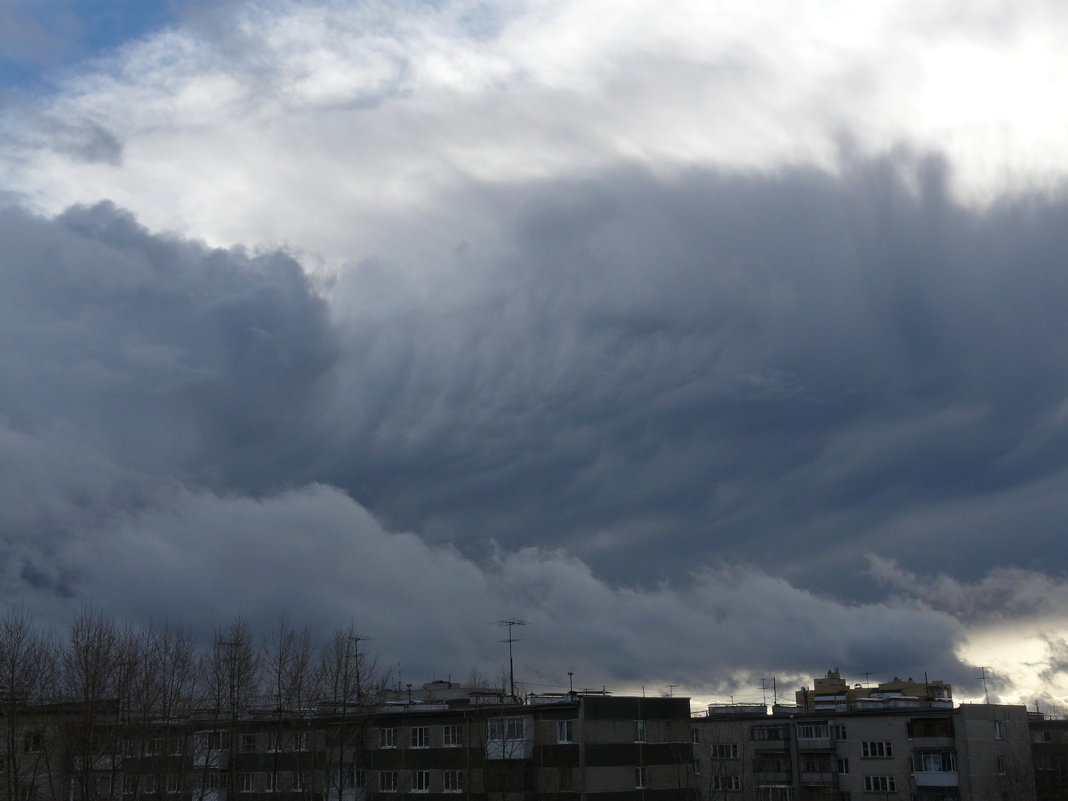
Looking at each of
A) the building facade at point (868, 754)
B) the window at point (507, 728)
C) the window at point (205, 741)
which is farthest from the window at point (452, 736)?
the building facade at point (868, 754)

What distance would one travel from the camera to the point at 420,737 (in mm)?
117875

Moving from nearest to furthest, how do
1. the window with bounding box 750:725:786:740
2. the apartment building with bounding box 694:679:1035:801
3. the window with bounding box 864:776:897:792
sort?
the apartment building with bounding box 694:679:1035:801
the window with bounding box 864:776:897:792
the window with bounding box 750:725:786:740

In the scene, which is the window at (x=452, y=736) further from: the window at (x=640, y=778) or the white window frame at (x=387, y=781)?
the window at (x=640, y=778)

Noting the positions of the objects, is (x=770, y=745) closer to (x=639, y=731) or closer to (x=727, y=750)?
(x=727, y=750)

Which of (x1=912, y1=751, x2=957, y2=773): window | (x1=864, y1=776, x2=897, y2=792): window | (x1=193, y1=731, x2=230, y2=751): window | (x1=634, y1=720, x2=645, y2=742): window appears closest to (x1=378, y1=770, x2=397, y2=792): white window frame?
(x1=193, y1=731, x2=230, y2=751): window

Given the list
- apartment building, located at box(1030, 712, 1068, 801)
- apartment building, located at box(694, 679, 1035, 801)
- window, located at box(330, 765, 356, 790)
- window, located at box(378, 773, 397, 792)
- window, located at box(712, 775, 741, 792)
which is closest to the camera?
window, located at box(378, 773, 397, 792)

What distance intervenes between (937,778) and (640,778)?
47.8 metres

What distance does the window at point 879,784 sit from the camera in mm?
141475

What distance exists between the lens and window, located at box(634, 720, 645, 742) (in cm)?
11356

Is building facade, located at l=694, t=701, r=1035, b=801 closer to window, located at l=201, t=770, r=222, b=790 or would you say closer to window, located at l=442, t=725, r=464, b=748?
window, located at l=442, t=725, r=464, b=748

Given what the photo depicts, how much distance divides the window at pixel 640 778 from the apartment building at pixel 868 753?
124 feet

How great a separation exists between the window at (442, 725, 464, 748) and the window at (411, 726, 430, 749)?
2.15 meters

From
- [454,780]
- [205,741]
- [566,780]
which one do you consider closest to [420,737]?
[454,780]

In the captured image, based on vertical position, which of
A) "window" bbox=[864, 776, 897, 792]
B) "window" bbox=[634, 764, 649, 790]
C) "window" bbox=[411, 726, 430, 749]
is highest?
"window" bbox=[411, 726, 430, 749]
